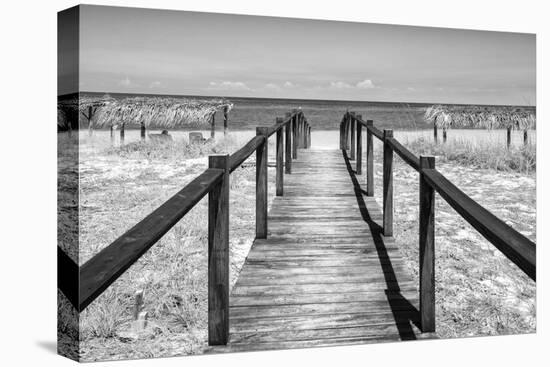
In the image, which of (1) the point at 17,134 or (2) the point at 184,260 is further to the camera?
(2) the point at 184,260

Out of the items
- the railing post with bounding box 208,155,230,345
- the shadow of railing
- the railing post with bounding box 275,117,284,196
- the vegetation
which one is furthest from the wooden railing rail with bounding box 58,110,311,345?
the vegetation

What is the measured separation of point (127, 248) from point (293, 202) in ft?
10.7

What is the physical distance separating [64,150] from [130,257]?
1.56 metres

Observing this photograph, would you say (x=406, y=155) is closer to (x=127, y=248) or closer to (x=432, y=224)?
(x=432, y=224)

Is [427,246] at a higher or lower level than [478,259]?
higher

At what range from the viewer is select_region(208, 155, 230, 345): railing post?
8.00ft

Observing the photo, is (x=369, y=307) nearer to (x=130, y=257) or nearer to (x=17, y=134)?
(x=130, y=257)

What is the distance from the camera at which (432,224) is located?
281 cm

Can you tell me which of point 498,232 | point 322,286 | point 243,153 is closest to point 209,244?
point 243,153

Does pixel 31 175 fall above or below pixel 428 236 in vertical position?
above

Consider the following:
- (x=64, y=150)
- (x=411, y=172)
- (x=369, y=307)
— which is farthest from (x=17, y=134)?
(x=411, y=172)

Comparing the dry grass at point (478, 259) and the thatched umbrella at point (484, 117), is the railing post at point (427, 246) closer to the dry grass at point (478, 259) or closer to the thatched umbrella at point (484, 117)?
the dry grass at point (478, 259)

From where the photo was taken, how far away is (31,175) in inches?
124
